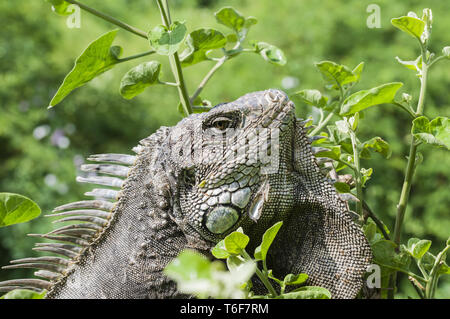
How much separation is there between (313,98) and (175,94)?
6837mm

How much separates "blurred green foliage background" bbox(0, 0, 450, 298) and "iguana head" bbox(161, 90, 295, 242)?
495 centimetres

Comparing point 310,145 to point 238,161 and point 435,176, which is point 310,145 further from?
point 435,176

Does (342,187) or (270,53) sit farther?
(270,53)

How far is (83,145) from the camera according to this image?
7688 mm

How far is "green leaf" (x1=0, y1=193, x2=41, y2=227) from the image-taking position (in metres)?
1.23

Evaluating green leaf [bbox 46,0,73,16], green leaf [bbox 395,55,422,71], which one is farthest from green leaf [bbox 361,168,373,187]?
green leaf [bbox 46,0,73,16]

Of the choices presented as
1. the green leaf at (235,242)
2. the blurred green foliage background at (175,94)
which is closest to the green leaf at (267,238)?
the green leaf at (235,242)

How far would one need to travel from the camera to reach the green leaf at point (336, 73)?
1.56m

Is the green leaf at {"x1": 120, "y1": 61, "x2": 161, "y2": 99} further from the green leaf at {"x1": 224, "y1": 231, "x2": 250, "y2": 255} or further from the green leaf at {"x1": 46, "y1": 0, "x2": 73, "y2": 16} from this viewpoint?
the green leaf at {"x1": 224, "y1": 231, "x2": 250, "y2": 255}

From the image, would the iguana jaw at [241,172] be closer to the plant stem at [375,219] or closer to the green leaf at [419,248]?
the plant stem at [375,219]

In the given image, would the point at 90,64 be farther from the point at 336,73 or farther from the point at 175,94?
the point at 175,94

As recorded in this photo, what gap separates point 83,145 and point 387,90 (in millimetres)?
6747

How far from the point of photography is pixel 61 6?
1657mm

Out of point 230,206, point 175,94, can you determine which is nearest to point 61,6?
point 230,206
